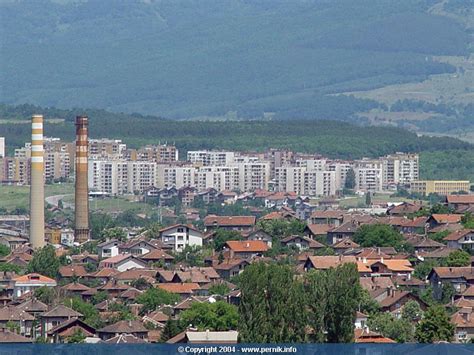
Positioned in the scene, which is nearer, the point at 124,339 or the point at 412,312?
the point at 124,339

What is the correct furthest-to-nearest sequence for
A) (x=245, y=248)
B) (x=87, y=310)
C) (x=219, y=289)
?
1. (x=245, y=248)
2. (x=219, y=289)
3. (x=87, y=310)

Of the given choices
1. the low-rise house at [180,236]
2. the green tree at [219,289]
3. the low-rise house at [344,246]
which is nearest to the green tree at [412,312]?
the green tree at [219,289]

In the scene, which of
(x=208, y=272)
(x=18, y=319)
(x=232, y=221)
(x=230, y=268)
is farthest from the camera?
(x=232, y=221)

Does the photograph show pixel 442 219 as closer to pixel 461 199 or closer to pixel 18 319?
pixel 461 199

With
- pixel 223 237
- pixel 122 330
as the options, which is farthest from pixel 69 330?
pixel 223 237

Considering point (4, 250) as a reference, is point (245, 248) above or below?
above
